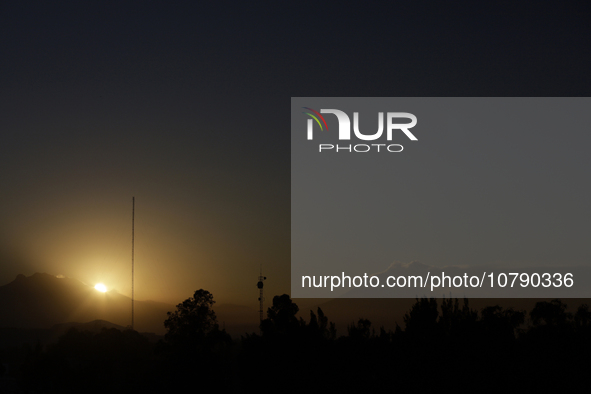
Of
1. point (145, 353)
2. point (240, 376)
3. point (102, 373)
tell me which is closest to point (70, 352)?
point (145, 353)

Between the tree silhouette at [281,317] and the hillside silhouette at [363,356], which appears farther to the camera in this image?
the tree silhouette at [281,317]

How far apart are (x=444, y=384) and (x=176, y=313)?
33708mm

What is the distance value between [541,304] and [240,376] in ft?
123

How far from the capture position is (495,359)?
56844 millimetres

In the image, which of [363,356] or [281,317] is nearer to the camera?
[363,356]

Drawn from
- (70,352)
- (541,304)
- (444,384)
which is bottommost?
(70,352)

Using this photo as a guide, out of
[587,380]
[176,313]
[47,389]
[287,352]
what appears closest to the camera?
[587,380]

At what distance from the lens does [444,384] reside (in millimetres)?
55469

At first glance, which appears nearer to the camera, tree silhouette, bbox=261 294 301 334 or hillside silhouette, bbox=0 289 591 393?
hillside silhouette, bbox=0 289 591 393

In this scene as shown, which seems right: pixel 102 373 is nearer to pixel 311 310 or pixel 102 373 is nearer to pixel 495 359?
pixel 311 310

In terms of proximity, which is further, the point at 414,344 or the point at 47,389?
the point at 47,389

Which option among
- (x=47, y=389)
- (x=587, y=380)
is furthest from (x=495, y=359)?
(x=47, y=389)

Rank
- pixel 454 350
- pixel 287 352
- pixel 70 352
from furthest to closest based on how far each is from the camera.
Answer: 1. pixel 70 352
2. pixel 287 352
3. pixel 454 350

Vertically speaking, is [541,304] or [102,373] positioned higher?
[541,304]
